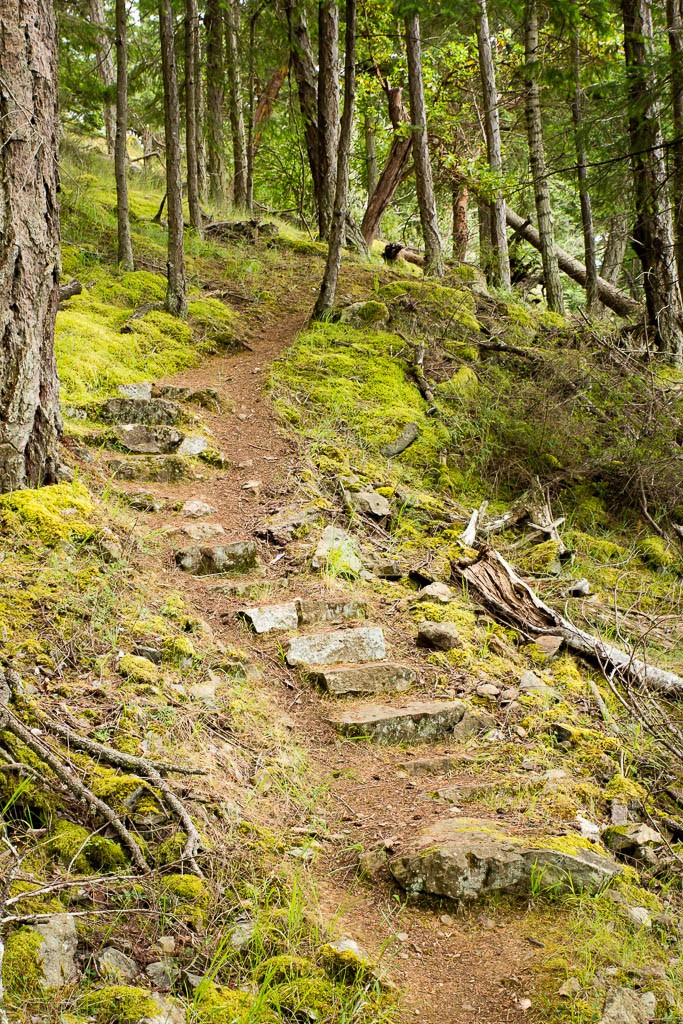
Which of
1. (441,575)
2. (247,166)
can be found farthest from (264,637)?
(247,166)

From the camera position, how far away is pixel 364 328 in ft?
33.1

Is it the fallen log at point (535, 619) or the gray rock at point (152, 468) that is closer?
the fallen log at point (535, 619)

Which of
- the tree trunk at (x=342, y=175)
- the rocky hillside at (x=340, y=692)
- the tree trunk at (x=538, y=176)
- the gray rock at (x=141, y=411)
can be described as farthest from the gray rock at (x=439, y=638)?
the tree trunk at (x=538, y=176)

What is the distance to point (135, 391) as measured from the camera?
7.64 m

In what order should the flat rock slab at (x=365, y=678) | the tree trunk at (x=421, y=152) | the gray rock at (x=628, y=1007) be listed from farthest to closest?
the tree trunk at (x=421, y=152) < the flat rock slab at (x=365, y=678) < the gray rock at (x=628, y=1007)

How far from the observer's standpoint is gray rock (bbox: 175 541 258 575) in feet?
17.7

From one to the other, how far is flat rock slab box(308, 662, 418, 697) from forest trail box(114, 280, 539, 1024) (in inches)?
3.7

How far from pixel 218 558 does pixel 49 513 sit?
50.2 inches

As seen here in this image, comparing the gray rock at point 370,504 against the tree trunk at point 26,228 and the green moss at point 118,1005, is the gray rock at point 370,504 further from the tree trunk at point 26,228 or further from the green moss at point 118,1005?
the green moss at point 118,1005

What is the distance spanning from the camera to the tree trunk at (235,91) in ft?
45.3

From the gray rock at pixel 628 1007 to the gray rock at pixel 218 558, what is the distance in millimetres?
3588

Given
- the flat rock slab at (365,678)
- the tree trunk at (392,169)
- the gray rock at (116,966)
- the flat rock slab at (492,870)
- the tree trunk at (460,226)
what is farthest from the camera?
the tree trunk at (460,226)

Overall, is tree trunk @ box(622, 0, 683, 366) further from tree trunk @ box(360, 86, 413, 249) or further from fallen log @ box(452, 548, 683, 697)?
fallen log @ box(452, 548, 683, 697)

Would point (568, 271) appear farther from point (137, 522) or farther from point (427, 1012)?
point (427, 1012)
